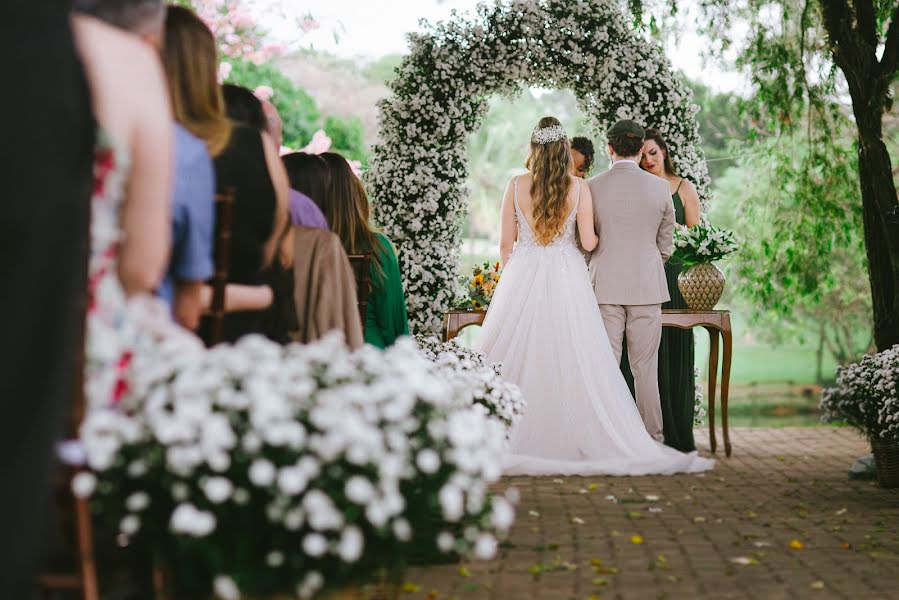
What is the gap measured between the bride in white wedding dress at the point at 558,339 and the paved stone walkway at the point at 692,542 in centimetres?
31

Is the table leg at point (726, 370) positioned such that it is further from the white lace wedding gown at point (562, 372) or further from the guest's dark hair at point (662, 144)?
the guest's dark hair at point (662, 144)

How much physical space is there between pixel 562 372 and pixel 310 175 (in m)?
3.08

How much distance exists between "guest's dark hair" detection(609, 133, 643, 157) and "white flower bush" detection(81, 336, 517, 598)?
5372mm

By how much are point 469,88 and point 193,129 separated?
607 cm

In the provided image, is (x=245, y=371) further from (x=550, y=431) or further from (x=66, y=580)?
(x=550, y=431)

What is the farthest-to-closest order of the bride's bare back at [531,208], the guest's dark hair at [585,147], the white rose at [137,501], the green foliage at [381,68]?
1. the green foliage at [381,68]
2. the guest's dark hair at [585,147]
3. the bride's bare back at [531,208]
4. the white rose at [137,501]

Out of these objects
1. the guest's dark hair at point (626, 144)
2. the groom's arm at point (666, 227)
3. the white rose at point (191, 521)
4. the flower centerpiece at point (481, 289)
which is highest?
the guest's dark hair at point (626, 144)

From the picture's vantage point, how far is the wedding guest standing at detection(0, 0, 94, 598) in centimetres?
188

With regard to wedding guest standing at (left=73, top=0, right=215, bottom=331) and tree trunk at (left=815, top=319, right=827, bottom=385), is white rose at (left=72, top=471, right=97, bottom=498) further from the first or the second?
tree trunk at (left=815, top=319, right=827, bottom=385)

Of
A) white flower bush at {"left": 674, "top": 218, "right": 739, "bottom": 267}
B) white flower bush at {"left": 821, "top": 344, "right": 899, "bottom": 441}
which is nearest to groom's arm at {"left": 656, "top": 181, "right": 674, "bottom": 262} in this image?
white flower bush at {"left": 674, "top": 218, "right": 739, "bottom": 267}

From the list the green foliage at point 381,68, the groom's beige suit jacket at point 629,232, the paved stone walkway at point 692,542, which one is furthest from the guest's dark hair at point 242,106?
the green foliage at point 381,68

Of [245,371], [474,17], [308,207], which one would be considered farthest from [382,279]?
[474,17]

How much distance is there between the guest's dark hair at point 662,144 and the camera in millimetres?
8570

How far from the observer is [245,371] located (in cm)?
254
